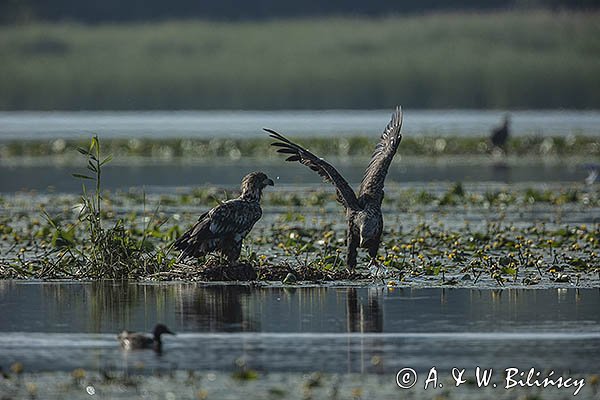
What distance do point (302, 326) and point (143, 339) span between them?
1.76 m

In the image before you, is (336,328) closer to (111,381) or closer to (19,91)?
(111,381)

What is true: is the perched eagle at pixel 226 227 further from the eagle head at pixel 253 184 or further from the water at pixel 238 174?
the water at pixel 238 174

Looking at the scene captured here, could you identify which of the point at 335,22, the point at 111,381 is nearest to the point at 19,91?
the point at 335,22

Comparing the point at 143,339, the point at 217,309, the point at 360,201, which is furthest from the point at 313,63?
the point at 143,339

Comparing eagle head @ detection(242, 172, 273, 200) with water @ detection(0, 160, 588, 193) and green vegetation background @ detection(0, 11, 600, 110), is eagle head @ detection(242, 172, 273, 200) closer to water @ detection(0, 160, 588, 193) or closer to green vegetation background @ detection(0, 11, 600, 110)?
water @ detection(0, 160, 588, 193)

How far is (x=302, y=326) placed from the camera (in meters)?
13.8

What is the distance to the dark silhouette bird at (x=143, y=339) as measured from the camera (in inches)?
499

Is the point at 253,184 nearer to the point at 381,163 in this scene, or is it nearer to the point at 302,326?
the point at 381,163

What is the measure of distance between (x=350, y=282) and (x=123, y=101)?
92.1 m

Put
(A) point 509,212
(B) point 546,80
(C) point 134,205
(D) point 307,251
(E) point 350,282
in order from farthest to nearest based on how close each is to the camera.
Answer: (B) point 546,80 → (C) point 134,205 → (A) point 509,212 → (D) point 307,251 → (E) point 350,282

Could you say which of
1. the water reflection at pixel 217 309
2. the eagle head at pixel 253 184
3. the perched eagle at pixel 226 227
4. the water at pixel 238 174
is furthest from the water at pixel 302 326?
the water at pixel 238 174

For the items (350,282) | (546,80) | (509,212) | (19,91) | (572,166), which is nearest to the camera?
(350,282)

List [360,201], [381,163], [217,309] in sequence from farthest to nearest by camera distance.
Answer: [381,163] < [360,201] < [217,309]

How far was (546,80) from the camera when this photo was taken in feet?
336
